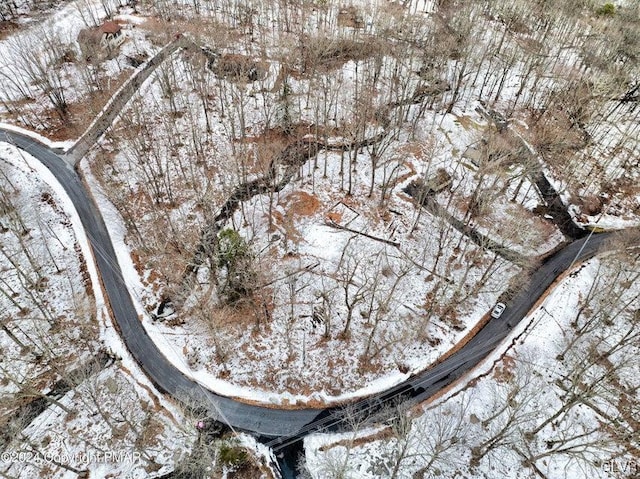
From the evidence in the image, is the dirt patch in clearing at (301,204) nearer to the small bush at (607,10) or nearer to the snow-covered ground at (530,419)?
the snow-covered ground at (530,419)

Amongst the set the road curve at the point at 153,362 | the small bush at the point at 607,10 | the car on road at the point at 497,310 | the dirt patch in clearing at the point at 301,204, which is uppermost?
the small bush at the point at 607,10

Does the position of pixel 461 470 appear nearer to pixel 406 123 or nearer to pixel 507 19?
pixel 406 123

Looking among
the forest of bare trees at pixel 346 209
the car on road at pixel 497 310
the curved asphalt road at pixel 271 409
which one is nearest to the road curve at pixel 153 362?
the curved asphalt road at pixel 271 409

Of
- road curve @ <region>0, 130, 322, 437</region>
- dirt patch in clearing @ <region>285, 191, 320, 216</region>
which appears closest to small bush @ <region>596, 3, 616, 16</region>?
dirt patch in clearing @ <region>285, 191, 320, 216</region>

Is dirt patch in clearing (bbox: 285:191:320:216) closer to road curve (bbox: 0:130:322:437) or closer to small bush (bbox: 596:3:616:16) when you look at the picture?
road curve (bbox: 0:130:322:437)

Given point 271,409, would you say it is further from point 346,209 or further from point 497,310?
point 346,209
